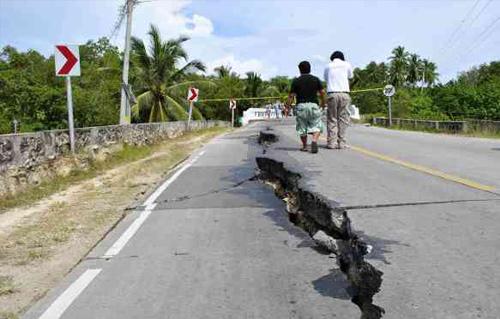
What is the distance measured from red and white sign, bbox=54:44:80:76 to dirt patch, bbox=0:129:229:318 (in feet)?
8.19

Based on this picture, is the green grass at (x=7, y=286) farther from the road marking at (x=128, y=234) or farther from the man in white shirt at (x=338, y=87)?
the man in white shirt at (x=338, y=87)

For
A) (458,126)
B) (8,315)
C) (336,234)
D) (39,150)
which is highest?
(458,126)

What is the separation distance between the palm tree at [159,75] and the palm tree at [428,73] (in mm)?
83593

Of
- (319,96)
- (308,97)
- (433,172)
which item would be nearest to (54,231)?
(433,172)

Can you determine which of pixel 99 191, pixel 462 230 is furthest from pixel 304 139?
pixel 462 230

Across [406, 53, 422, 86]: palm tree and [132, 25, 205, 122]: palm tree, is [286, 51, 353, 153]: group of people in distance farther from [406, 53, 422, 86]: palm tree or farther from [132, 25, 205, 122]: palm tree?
[406, 53, 422, 86]: palm tree

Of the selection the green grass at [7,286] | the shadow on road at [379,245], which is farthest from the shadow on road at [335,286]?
the green grass at [7,286]

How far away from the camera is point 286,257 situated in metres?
4.90

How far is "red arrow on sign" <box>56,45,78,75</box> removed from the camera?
12.1 metres

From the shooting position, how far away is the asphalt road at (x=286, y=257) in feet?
12.1

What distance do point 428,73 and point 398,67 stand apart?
414 inches

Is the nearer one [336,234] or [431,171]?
[336,234]

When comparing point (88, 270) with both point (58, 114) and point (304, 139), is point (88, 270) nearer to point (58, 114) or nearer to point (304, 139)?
point (304, 139)

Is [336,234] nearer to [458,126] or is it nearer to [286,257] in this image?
[286,257]
